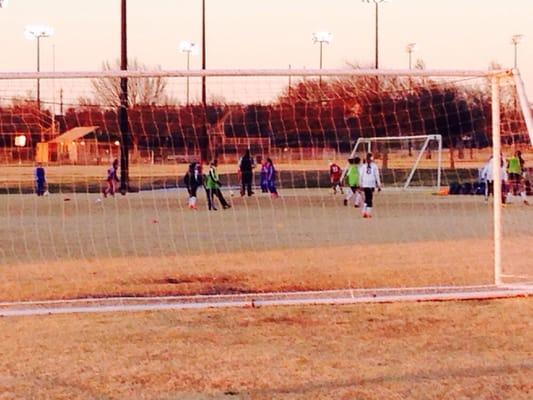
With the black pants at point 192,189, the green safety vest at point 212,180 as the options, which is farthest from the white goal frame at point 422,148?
the green safety vest at point 212,180

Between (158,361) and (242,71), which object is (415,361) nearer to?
(158,361)

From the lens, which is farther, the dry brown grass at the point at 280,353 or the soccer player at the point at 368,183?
the soccer player at the point at 368,183

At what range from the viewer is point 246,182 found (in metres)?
32.1

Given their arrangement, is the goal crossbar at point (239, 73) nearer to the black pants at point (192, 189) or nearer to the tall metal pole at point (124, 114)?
the tall metal pole at point (124, 114)

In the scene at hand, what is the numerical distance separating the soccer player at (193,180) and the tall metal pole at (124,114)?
1510 mm

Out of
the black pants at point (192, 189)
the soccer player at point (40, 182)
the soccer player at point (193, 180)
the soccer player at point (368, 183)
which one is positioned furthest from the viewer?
the soccer player at point (40, 182)

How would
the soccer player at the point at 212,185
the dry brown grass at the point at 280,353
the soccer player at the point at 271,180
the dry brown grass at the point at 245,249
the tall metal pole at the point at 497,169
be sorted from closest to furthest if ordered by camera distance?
the dry brown grass at the point at 280,353, the tall metal pole at the point at 497,169, the dry brown grass at the point at 245,249, the soccer player at the point at 212,185, the soccer player at the point at 271,180

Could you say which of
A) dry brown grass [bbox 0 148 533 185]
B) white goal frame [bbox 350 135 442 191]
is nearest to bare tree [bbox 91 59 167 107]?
dry brown grass [bbox 0 148 533 185]

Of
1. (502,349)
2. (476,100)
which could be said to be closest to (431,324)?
(502,349)

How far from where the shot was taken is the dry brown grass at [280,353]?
6684mm

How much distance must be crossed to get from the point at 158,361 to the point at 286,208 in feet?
66.3

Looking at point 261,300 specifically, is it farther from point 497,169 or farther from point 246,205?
point 246,205

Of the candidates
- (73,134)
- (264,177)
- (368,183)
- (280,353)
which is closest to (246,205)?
(264,177)

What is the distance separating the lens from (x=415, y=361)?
24.7 ft
